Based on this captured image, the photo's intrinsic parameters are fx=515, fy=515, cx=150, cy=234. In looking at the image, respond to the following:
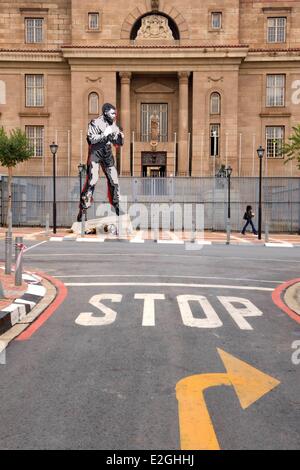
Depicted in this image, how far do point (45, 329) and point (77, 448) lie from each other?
371 centimetres

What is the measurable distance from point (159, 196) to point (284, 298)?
26.2 metres

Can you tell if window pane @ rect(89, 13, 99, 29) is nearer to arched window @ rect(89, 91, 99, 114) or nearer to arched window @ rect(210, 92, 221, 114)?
arched window @ rect(89, 91, 99, 114)

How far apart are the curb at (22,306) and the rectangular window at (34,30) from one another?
4496 centimetres

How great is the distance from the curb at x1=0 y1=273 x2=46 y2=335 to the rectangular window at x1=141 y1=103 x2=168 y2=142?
1622 inches

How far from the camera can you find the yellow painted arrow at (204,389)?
12.9 ft

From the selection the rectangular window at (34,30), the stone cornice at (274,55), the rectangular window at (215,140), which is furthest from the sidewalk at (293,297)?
the rectangular window at (34,30)

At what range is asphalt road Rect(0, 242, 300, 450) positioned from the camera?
4.02 metres

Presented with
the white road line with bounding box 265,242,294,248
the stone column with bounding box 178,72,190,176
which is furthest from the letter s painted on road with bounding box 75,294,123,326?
the stone column with bounding box 178,72,190,176

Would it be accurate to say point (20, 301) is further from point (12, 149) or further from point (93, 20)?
point (93, 20)

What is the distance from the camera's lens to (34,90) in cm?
5044

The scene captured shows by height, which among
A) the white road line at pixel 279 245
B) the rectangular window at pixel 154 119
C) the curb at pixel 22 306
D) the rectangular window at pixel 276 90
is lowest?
the white road line at pixel 279 245

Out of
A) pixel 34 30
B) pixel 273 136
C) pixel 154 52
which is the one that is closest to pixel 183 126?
pixel 154 52

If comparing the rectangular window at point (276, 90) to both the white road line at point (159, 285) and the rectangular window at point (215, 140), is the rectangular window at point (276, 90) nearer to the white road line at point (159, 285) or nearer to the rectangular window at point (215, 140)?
the rectangular window at point (215, 140)
